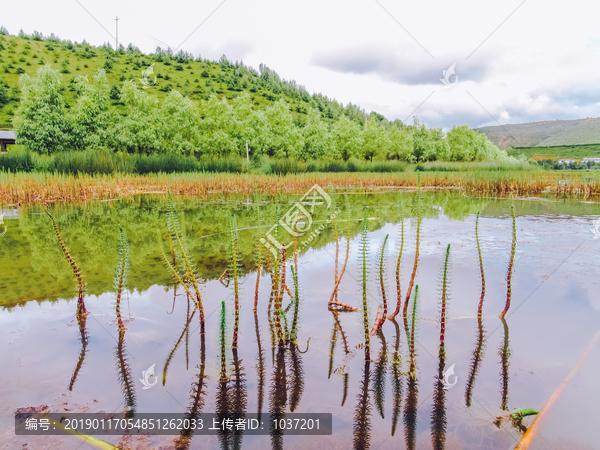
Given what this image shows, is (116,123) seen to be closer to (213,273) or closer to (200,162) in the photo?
(200,162)

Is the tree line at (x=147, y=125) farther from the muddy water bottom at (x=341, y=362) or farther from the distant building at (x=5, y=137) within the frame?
the muddy water bottom at (x=341, y=362)

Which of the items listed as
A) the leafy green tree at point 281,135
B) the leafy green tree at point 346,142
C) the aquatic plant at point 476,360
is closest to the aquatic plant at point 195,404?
the aquatic plant at point 476,360

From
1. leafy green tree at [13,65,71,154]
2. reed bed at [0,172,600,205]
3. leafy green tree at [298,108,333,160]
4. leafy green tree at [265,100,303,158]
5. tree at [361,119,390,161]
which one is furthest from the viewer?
tree at [361,119,390,161]

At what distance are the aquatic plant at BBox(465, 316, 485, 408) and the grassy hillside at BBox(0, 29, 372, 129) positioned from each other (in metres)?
59.0

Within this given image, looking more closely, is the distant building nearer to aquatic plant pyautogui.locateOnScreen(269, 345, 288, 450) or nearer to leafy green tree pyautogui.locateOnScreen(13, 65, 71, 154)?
leafy green tree pyautogui.locateOnScreen(13, 65, 71, 154)

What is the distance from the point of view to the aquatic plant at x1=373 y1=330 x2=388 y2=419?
2217mm

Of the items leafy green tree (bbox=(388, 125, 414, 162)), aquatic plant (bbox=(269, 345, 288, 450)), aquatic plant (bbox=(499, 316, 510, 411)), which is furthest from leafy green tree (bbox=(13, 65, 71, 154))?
leafy green tree (bbox=(388, 125, 414, 162))

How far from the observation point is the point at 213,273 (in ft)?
15.8

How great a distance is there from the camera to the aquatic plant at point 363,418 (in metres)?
1.92

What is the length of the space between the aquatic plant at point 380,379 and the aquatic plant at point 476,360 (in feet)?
1.69

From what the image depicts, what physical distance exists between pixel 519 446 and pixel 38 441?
2468mm

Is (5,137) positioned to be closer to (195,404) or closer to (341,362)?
(195,404)

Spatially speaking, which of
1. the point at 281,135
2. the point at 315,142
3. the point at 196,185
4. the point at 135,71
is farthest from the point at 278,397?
the point at 135,71

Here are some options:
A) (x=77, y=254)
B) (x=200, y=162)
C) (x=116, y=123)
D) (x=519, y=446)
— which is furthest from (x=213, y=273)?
(x=116, y=123)
